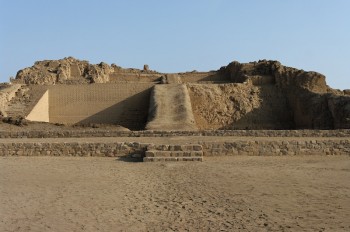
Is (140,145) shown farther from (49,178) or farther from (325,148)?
(325,148)

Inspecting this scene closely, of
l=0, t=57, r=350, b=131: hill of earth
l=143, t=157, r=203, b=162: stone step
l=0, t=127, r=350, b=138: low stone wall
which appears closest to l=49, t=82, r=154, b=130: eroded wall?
l=0, t=57, r=350, b=131: hill of earth

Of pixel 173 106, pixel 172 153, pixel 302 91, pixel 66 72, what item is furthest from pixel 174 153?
pixel 66 72

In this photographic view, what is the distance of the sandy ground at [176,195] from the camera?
573 centimetres

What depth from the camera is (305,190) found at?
7.73 m

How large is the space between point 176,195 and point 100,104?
1644cm

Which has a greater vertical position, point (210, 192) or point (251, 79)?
point (251, 79)

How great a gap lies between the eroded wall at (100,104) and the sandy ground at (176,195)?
37.8 ft

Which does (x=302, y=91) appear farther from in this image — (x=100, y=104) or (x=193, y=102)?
(x=100, y=104)

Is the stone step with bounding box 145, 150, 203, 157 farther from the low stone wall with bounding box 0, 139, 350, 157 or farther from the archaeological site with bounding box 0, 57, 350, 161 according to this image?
the archaeological site with bounding box 0, 57, 350, 161

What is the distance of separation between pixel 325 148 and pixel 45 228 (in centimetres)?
921

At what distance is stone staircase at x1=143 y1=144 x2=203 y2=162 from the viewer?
11.7 meters

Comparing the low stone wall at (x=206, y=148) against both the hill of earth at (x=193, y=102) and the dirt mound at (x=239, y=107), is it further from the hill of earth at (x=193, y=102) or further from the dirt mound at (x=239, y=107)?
the dirt mound at (x=239, y=107)

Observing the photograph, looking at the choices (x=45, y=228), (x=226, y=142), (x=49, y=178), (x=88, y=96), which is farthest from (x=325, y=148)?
(x=88, y=96)

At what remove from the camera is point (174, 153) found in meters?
11.9
